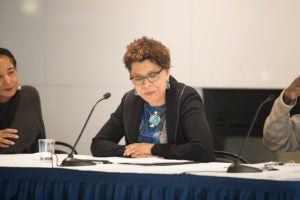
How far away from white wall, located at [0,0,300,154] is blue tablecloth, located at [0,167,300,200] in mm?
2069

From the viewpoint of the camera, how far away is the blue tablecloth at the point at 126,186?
1588 mm

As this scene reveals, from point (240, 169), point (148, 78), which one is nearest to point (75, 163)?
point (240, 169)

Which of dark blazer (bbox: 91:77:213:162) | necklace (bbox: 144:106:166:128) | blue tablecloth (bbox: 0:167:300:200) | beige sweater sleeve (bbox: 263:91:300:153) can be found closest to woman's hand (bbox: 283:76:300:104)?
beige sweater sleeve (bbox: 263:91:300:153)

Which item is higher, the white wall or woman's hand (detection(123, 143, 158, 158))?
the white wall

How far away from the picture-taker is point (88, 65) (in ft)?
13.4

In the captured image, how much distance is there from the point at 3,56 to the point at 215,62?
4.84 ft

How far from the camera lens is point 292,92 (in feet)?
7.79

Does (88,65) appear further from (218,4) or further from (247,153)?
(247,153)

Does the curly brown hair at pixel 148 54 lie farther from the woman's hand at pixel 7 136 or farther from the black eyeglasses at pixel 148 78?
the woman's hand at pixel 7 136

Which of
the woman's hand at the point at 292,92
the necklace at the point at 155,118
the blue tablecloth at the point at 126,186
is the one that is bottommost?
the blue tablecloth at the point at 126,186

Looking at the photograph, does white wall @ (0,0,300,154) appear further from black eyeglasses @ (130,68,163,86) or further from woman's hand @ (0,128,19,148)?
woman's hand @ (0,128,19,148)

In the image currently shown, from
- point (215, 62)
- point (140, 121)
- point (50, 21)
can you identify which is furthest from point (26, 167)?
point (50, 21)

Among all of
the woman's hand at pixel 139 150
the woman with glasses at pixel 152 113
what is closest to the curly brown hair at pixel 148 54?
the woman with glasses at pixel 152 113

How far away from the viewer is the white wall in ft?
11.8
